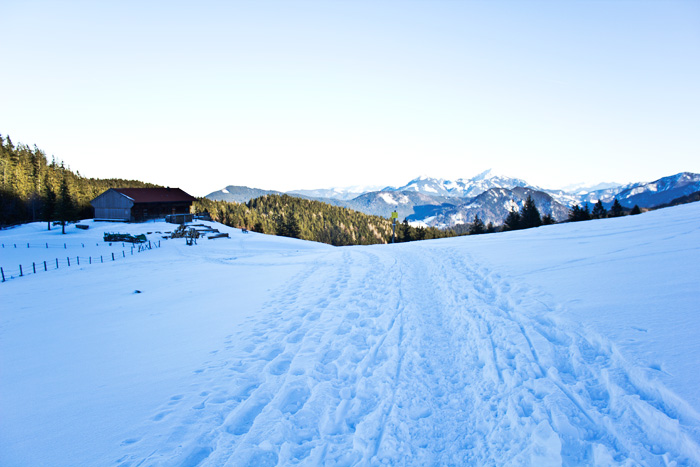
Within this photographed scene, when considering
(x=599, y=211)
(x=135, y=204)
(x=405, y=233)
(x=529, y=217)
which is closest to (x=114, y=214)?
(x=135, y=204)

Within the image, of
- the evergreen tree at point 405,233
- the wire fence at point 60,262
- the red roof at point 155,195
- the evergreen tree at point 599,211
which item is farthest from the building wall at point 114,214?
the evergreen tree at point 599,211

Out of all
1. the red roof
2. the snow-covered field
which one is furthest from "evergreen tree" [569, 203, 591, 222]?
the red roof

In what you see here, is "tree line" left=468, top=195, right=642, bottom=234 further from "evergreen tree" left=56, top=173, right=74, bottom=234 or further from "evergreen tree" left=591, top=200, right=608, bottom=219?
"evergreen tree" left=56, top=173, right=74, bottom=234

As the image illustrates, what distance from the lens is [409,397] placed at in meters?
5.09

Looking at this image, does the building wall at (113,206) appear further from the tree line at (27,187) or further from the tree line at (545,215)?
the tree line at (545,215)

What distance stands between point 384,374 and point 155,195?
69.6 metres

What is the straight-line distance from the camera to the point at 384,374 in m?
5.82

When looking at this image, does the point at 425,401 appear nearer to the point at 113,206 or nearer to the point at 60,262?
the point at 60,262

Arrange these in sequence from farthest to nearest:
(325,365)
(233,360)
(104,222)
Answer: (104,222), (233,360), (325,365)

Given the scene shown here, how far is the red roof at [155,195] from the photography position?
192ft

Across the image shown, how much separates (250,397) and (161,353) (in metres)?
3.52

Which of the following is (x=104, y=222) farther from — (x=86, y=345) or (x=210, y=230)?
(x=86, y=345)

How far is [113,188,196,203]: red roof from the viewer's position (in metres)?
58.6

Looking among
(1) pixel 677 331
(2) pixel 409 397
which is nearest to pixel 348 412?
(2) pixel 409 397
